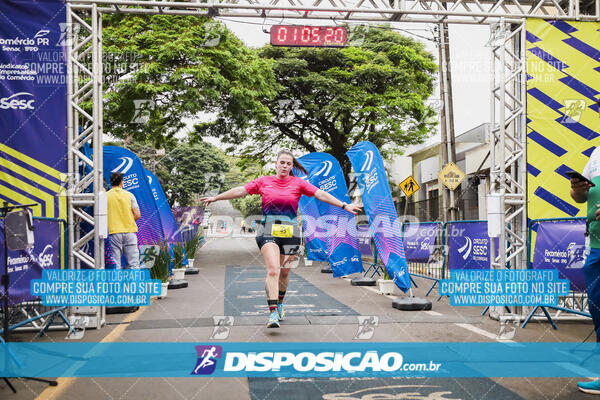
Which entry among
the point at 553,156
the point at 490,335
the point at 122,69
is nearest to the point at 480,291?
the point at 490,335

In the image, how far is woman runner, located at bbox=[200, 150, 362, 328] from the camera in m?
6.45

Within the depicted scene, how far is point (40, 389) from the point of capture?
13.8 ft

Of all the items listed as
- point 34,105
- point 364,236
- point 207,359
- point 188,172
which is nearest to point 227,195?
point 207,359

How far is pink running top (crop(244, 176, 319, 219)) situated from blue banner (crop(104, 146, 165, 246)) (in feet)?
13.5

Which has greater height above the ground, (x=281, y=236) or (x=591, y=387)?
(x=281, y=236)

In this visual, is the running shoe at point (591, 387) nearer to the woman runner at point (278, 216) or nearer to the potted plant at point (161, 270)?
the woman runner at point (278, 216)

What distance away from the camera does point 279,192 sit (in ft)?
21.7

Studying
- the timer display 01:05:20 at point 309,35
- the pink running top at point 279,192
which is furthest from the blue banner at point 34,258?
the timer display 01:05:20 at point 309,35

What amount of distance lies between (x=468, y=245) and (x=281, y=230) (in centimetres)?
412

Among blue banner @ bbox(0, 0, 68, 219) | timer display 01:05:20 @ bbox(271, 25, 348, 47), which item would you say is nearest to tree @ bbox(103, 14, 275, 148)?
timer display 01:05:20 @ bbox(271, 25, 348, 47)

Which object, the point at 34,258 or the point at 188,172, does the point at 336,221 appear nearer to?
the point at 34,258

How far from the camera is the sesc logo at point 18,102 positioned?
685 cm

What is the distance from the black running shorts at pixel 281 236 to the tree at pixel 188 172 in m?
39.9

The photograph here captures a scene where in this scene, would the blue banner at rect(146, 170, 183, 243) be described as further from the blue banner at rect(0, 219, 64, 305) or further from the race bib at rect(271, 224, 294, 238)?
the race bib at rect(271, 224, 294, 238)
